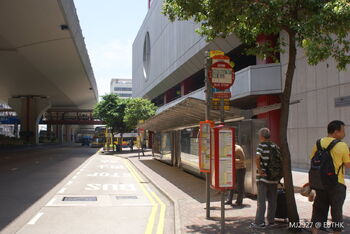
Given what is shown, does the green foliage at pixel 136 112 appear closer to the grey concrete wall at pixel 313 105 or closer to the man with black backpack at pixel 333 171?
the grey concrete wall at pixel 313 105

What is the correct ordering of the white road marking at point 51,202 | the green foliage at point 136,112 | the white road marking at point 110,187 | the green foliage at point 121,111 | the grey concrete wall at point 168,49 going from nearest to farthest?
the white road marking at point 51,202 → the white road marking at point 110,187 → the grey concrete wall at point 168,49 → the green foliage at point 136,112 → the green foliage at point 121,111

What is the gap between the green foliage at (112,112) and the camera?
46719 millimetres

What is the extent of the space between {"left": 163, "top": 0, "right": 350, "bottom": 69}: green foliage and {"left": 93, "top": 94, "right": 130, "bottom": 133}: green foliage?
39.1 meters

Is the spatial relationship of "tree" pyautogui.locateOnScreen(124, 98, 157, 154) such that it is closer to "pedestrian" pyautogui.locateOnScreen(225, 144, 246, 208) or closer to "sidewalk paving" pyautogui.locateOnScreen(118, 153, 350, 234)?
"sidewalk paving" pyautogui.locateOnScreen(118, 153, 350, 234)

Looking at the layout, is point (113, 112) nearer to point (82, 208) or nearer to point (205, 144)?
point (82, 208)

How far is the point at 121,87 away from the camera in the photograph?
574ft

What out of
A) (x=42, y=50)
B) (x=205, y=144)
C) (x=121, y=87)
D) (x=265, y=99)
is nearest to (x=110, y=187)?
(x=205, y=144)

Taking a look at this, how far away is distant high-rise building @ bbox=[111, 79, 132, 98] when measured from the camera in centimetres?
17241

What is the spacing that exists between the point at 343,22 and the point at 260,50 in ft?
6.52

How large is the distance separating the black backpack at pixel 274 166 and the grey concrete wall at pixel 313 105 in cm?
946

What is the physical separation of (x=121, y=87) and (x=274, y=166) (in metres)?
171

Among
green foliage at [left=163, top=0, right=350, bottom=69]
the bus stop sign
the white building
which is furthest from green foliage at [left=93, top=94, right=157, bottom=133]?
the bus stop sign

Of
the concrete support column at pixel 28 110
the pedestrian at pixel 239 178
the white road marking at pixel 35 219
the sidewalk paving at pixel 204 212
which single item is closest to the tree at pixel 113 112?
the concrete support column at pixel 28 110

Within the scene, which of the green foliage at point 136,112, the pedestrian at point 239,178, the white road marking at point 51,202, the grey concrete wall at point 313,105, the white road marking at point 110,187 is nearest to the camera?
the pedestrian at point 239,178
